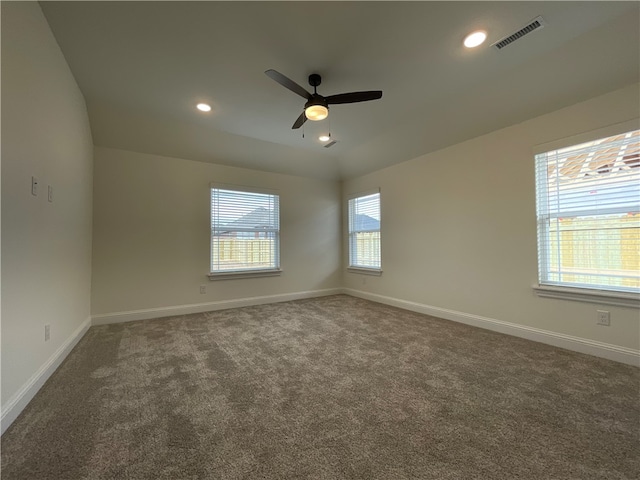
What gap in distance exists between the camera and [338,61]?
2.49 m

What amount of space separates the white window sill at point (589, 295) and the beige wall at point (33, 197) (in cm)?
459

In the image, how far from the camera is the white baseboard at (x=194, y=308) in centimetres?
375

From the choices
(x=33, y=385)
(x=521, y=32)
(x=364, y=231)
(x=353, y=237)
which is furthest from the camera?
(x=353, y=237)

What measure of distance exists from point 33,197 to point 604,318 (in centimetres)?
501

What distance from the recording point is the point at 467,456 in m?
1.38

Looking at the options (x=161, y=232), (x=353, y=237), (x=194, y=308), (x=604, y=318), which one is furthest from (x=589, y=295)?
(x=161, y=232)

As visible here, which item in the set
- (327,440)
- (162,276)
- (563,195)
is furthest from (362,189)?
(327,440)

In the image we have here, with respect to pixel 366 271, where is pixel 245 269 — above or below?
above

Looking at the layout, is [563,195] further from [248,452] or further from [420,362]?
[248,452]

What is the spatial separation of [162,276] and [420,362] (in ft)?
12.4

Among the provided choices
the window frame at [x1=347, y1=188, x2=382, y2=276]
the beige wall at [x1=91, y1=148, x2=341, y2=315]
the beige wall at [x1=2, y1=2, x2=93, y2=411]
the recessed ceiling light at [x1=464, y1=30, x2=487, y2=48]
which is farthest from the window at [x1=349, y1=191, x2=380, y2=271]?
the beige wall at [x1=2, y1=2, x2=93, y2=411]

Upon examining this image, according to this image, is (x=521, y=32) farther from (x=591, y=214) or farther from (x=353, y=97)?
(x=591, y=214)

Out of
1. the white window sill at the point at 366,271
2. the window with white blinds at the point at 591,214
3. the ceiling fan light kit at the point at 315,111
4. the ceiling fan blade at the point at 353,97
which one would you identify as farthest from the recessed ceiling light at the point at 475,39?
the white window sill at the point at 366,271

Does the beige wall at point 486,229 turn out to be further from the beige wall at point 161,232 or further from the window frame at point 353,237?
the beige wall at point 161,232
